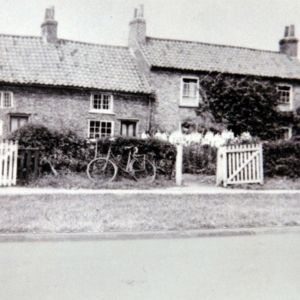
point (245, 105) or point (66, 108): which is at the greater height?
point (245, 105)

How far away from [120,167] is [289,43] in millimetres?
23504

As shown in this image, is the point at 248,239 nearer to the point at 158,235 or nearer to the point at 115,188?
the point at 158,235

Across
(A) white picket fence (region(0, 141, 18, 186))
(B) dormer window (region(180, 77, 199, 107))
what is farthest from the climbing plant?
(A) white picket fence (region(0, 141, 18, 186))

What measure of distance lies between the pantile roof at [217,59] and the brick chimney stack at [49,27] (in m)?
5.49

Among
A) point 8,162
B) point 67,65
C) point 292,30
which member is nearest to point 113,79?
point 67,65

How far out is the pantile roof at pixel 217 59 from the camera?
101 ft

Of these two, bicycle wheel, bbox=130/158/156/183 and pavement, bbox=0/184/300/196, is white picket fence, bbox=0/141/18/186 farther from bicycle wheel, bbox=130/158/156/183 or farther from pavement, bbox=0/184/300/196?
bicycle wheel, bbox=130/158/156/183

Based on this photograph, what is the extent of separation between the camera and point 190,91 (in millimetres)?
30781

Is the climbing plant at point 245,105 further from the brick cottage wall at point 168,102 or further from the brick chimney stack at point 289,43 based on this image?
the brick chimney stack at point 289,43

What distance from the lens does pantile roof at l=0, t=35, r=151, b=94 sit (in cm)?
2725

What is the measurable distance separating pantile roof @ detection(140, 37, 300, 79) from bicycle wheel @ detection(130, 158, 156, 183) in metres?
13.5

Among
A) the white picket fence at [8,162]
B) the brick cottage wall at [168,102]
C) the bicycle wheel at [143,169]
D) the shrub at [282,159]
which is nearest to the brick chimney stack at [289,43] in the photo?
the brick cottage wall at [168,102]

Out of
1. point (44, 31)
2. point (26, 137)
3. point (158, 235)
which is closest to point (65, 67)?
point (44, 31)

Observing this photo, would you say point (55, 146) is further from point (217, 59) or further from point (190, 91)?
point (217, 59)
